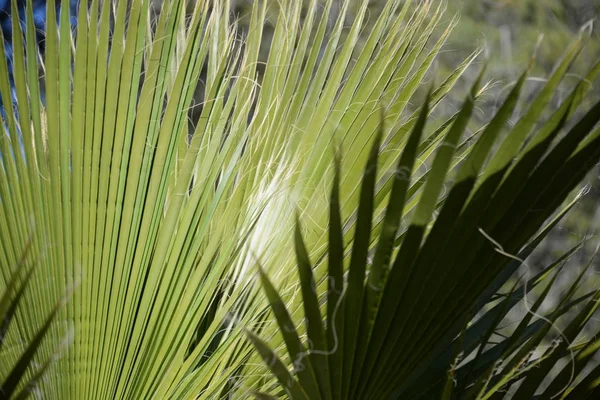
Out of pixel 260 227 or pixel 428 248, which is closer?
pixel 428 248

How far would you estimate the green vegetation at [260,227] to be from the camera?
0.53 m

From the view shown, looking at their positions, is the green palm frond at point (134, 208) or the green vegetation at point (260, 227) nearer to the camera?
the green vegetation at point (260, 227)

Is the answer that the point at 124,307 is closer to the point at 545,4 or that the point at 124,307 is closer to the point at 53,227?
the point at 53,227

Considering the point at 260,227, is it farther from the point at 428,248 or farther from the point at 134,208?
the point at 428,248

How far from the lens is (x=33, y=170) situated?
774mm

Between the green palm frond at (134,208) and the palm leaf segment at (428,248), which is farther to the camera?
the green palm frond at (134,208)

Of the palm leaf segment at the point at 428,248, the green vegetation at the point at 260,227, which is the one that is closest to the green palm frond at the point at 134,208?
the green vegetation at the point at 260,227

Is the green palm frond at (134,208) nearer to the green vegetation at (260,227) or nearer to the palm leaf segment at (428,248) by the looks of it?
the green vegetation at (260,227)

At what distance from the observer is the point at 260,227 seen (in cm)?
91

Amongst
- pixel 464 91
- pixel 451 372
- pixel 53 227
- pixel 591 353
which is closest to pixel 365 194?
pixel 451 372

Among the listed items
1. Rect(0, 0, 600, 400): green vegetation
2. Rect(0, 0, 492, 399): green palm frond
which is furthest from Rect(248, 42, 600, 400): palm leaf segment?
Rect(0, 0, 492, 399): green palm frond

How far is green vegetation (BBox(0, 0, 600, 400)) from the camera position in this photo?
534 mm

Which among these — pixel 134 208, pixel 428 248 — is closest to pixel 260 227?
pixel 134 208

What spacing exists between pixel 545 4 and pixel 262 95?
3.58ft
